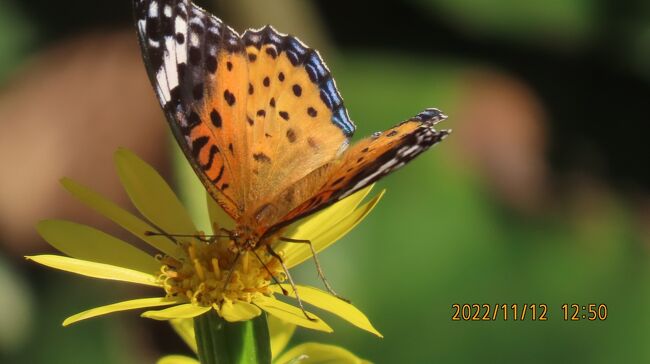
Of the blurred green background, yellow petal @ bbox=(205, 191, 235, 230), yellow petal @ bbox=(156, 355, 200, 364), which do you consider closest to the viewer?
yellow petal @ bbox=(156, 355, 200, 364)

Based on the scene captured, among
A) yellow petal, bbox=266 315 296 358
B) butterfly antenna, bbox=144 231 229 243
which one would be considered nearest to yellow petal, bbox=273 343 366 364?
yellow petal, bbox=266 315 296 358

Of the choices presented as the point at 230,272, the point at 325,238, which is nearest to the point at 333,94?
the point at 325,238

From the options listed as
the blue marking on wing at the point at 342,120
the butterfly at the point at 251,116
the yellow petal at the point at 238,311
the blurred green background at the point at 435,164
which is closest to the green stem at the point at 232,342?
the yellow petal at the point at 238,311

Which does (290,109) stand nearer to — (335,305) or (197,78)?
(197,78)

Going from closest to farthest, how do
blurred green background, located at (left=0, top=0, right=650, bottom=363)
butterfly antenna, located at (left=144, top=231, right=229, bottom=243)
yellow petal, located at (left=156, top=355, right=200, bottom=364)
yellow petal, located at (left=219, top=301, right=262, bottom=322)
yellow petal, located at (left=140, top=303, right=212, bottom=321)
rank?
yellow petal, located at (left=140, top=303, right=212, bottom=321) < yellow petal, located at (left=219, top=301, right=262, bottom=322) < yellow petal, located at (left=156, top=355, right=200, bottom=364) < butterfly antenna, located at (left=144, top=231, right=229, bottom=243) < blurred green background, located at (left=0, top=0, right=650, bottom=363)

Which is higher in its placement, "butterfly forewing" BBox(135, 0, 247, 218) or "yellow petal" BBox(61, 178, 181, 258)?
"butterfly forewing" BBox(135, 0, 247, 218)
